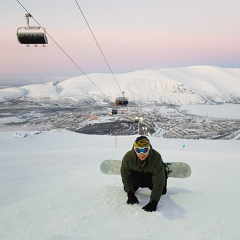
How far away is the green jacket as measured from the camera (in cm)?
250

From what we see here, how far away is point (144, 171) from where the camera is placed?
8.66 ft

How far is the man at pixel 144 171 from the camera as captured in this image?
96.9 inches

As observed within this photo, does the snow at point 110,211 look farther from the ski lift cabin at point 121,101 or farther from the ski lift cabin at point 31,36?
the ski lift cabin at point 121,101

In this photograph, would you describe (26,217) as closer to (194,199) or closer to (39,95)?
(194,199)

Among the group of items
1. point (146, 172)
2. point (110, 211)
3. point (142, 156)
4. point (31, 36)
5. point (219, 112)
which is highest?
point (31, 36)

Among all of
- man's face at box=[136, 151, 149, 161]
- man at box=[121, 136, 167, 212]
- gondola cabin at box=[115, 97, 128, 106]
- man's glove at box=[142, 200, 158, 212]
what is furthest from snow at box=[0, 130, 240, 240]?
gondola cabin at box=[115, 97, 128, 106]

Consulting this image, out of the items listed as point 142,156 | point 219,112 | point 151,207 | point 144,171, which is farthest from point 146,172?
point 219,112

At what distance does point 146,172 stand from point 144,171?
32mm

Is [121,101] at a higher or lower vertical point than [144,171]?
lower

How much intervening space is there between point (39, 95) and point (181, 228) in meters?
210

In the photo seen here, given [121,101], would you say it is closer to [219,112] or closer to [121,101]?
[121,101]

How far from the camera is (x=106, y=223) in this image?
220cm

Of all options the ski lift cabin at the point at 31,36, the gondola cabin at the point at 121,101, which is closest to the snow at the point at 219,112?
the gondola cabin at the point at 121,101

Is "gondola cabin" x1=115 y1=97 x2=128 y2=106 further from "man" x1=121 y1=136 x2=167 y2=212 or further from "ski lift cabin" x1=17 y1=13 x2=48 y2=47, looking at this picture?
"man" x1=121 y1=136 x2=167 y2=212
